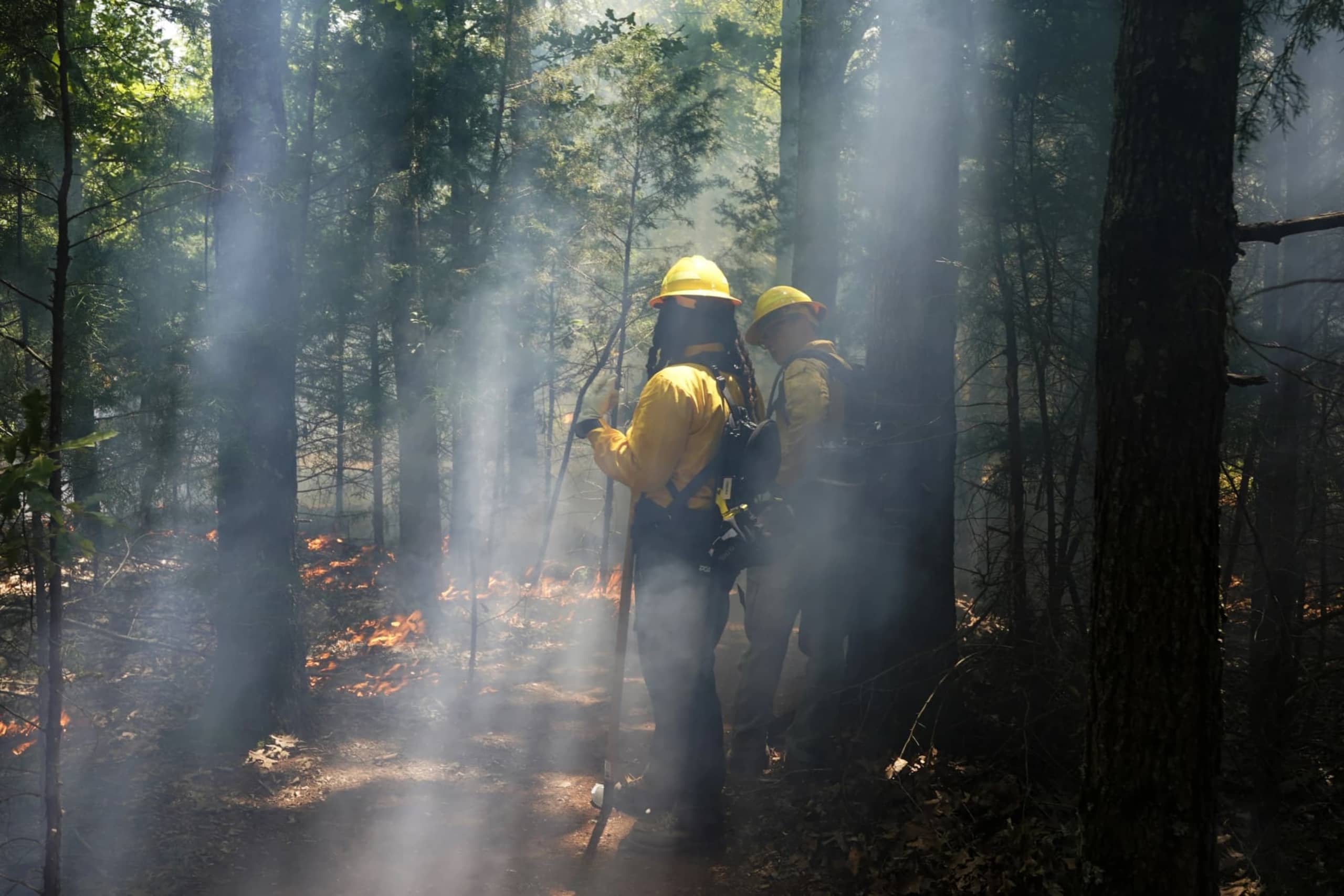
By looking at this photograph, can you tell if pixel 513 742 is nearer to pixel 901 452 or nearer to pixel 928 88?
pixel 901 452

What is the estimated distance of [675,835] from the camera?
518cm

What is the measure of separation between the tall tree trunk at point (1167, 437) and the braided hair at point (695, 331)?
248 cm

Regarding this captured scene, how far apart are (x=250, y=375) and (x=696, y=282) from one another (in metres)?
3.67

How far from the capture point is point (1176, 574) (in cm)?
324

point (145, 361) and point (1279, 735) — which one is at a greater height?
point (145, 361)

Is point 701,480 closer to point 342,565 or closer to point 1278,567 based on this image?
point 1278,567

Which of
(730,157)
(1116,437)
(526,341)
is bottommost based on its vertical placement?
(1116,437)

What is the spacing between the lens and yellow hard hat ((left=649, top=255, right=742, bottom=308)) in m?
5.39

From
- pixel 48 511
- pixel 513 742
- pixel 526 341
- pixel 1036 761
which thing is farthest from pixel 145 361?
pixel 1036 761

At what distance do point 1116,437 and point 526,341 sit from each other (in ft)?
37.3

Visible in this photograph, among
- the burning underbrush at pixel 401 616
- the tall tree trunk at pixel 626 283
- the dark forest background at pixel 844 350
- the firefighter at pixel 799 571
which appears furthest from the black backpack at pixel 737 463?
the tall tree trunk at pixel 626 283

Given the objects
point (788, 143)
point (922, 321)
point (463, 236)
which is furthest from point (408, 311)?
point (922, 321)

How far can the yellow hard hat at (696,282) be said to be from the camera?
17.7 feet

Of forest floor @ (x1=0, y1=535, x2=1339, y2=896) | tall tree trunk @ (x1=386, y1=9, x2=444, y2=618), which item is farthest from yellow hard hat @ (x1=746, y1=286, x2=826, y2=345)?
tall tree trunk @ (x1=386, y1=9, x2=444, y2=618)
